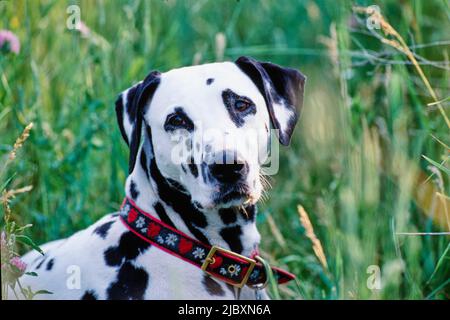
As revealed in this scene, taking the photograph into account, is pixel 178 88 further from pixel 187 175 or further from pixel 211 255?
pixel 211 255

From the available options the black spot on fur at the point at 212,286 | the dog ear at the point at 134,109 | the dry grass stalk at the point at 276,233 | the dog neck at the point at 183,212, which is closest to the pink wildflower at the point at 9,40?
the dog ear at the point at 134,109

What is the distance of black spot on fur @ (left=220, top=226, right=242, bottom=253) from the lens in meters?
3.04

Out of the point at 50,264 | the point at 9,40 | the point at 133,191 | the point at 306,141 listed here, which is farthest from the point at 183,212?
the point at 306,141

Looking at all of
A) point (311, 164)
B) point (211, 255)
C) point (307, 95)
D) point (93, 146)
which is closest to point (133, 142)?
point (211, 255)

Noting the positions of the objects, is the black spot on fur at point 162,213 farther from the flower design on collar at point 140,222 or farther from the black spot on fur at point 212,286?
the black spot on fur at point 212,286

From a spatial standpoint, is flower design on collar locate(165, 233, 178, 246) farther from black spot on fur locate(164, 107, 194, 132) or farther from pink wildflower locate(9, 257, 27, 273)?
pink wildflower locate(9, 257, 27, 273)

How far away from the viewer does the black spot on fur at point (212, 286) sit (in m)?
2.93

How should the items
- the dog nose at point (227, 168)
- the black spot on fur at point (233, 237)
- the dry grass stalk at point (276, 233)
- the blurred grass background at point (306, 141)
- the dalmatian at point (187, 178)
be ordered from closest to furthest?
the dog nose at point (227, 168), the dalmatian at point (187, 178), the black spot on fur at point (233, 237), the blurred grass background at point (306, 141), the dry grass stalk at point (276, 233)

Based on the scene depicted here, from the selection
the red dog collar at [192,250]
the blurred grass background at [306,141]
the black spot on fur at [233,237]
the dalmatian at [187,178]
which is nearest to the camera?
the dalmatian at [187,178]

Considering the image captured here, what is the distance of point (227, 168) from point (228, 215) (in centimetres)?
33

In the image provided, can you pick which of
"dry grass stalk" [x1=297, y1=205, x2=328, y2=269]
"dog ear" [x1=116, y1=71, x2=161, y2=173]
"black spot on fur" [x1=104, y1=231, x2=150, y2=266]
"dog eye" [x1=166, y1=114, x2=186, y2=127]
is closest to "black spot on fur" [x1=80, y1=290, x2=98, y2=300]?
"black spot on fur" [x1=104, y1=231, x2=150, y2=266]

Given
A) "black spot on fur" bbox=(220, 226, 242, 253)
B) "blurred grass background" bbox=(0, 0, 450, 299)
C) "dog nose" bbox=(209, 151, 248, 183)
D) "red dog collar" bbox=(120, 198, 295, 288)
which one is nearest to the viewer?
"dog nose" bbox=(209, 151, 248, 183)

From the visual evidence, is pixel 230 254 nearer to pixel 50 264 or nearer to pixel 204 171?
pixel 204 171

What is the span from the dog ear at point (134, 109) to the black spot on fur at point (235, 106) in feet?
0.92
